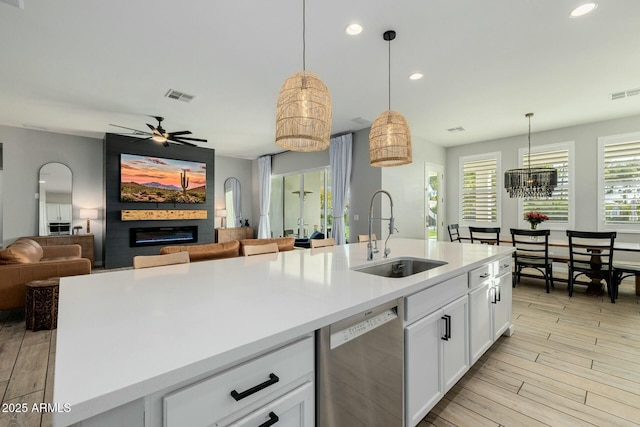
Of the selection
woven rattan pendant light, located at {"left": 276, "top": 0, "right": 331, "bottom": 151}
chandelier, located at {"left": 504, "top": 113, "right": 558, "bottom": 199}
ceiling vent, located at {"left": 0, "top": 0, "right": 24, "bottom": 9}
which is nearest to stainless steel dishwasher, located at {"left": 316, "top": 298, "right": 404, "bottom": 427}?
woven rattan pendant light, located at {"left": 276, "top": 0, "right": 331, "bottom": 151}

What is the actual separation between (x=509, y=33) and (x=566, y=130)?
4.18 m

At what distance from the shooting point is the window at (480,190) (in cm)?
641

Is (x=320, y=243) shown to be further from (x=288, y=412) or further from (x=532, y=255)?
(x=532, y=255)

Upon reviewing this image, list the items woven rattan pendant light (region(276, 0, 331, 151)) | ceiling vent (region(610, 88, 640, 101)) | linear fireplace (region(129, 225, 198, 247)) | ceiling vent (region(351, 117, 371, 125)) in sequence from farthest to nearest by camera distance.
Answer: linear fireplace (region(129, 225, 198, 247))
ceiling vent (region(351, 117, 371, 125))
ceiling vent (region(610, 88, 640, 101))
woven rattan pendant light (region(276, 0, 331, 151))

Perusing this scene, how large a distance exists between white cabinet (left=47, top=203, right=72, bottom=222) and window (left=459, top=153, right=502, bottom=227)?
29.7 feet

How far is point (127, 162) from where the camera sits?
248 inches

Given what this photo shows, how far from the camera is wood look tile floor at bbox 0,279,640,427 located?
178 cm

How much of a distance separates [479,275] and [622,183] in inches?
197

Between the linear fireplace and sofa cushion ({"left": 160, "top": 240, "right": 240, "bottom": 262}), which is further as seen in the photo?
the linear fireplace

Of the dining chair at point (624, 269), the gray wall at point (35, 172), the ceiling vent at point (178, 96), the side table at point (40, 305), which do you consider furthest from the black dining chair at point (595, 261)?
the gray wall at point (35, 172)

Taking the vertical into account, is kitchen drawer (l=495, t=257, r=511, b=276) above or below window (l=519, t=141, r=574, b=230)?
below

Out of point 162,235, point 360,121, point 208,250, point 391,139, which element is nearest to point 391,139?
point 391,139

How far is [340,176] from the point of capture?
6.30 m

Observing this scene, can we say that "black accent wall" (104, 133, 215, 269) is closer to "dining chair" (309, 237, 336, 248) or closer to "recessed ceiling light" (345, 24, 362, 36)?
"dining chair" (309, 237, 336, 248)
